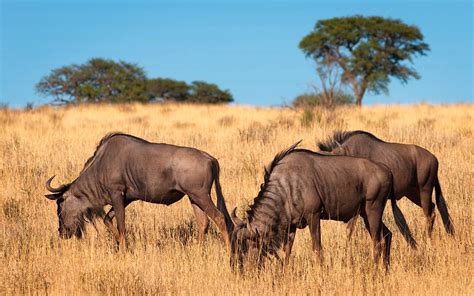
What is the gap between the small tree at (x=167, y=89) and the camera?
49.5 meters

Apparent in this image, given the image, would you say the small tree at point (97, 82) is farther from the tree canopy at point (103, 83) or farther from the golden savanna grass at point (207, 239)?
the golden savanna grass at point (207, 239)

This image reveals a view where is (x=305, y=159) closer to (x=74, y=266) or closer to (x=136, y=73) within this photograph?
(x=74, y=266)

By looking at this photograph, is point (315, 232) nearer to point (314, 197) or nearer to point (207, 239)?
point (314, 197)

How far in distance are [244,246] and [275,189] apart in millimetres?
645

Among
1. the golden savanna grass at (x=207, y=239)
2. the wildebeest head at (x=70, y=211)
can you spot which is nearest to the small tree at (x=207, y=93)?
the golden savanna grass at (x=207, y=239)

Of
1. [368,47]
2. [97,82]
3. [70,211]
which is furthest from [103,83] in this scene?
[70,211]

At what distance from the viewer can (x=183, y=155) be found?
7.73m

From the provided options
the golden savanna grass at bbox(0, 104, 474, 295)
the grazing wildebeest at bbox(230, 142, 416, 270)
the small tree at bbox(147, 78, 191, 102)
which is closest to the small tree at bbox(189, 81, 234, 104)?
the small tree at bbox(147, 78, 191, 102)

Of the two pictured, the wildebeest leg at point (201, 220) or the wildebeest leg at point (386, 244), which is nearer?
the wildebeest leg at point (386, 244)

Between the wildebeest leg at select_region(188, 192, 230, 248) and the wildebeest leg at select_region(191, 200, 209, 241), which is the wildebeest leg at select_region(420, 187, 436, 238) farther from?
the wildebeest leg at select_region(191, 200, 209, 241)

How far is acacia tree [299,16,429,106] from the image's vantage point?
44.0 m

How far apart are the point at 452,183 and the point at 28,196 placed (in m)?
6.32

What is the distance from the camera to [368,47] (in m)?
43.9

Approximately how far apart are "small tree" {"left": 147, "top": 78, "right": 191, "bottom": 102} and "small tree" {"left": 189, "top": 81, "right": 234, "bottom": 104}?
68 cm
